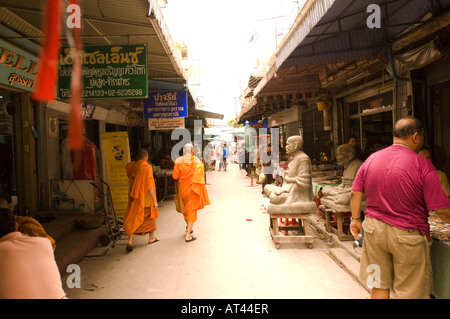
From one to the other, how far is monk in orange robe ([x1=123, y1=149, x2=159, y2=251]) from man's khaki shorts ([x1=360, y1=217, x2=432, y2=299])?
3783mm

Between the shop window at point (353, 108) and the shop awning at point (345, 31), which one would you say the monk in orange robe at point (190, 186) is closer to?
the shop awning at point (345, 31)

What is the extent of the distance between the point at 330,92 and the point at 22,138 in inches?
324

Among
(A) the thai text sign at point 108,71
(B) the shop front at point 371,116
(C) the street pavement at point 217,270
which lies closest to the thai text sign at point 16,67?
(A) the thai text sign at point 108,71

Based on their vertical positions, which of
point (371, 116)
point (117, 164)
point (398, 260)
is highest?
point (371, 116)

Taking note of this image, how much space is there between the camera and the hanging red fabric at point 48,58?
39.2 inches

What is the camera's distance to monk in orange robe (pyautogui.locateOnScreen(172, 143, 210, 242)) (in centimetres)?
575

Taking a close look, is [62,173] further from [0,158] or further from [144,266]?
[144,266]

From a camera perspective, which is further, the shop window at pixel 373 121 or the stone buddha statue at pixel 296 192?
the shop window at pixel 373 121

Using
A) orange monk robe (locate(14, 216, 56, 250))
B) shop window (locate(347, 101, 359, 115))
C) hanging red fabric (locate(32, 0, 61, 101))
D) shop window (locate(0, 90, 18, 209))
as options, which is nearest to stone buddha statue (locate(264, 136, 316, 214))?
orange monk robe (locate(14, 216, 56, 250))

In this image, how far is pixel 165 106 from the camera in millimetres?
8648

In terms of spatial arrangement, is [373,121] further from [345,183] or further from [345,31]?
[345,31]

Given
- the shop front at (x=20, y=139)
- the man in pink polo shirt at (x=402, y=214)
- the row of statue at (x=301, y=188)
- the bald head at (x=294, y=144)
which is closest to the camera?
the man in pink polo shirt at (x=402, y=214)

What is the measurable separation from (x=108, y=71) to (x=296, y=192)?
150 inches

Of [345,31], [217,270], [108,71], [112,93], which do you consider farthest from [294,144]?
[108,71]
